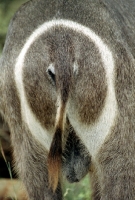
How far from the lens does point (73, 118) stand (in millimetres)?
4719

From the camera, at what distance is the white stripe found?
4.68 metres

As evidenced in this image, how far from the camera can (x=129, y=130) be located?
4719mm

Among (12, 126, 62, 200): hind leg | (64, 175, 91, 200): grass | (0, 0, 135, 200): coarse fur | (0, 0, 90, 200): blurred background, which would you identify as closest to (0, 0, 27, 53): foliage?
(0, 0, 90, 200): blurred background

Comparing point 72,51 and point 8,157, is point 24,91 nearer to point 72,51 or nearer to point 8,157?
point 72,51

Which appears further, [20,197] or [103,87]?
[20,197]

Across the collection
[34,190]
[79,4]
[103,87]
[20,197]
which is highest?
[79,4]

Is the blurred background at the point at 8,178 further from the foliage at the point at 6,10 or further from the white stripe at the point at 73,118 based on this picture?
the white stripe at the point at 73,118

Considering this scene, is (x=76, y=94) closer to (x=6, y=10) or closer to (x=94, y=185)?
(x=94, y=185)

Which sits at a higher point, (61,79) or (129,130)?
(61,79)

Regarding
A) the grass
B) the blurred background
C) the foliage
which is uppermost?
the foliage

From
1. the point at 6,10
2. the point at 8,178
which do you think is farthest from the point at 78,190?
the point at 6,10

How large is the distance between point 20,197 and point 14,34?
2429mm

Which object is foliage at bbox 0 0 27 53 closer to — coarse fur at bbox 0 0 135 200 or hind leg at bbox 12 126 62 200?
coarse fur at bbox 0 0 135 200

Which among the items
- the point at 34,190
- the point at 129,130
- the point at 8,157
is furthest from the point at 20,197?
the point at 129,130
